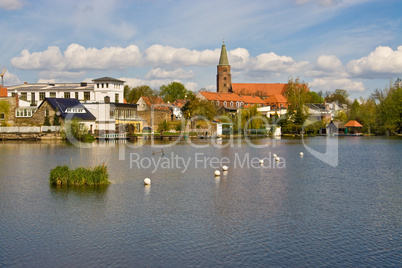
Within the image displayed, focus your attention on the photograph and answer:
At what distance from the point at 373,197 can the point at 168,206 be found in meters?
11.3

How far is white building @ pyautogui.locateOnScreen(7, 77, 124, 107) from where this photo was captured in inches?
3351

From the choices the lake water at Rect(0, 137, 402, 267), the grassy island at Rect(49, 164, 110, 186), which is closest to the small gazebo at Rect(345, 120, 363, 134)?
the lake water at Rect(0, 137, 402, 267)

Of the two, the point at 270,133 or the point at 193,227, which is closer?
the point at 193,227

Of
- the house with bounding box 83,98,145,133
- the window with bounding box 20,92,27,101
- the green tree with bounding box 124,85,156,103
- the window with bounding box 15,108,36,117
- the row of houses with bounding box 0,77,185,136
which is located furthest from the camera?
the green tree with bounding box 124,85,156,103

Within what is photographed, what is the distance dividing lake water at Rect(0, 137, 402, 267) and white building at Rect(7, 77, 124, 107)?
54.2 m

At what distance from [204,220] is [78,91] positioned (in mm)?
74165

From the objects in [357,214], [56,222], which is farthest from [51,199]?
[357,214]

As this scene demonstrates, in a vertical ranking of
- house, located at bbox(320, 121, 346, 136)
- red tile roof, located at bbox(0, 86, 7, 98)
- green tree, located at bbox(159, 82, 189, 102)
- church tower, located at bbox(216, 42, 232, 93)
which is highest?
church tower, located at bbox(216, 42, 232, 93)

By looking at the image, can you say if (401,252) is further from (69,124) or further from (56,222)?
(69,124)

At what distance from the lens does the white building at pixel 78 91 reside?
8512 cm

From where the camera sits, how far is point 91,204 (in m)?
21.6

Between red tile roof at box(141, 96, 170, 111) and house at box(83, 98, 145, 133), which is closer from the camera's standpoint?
house at box(83, 98, 145, 133)

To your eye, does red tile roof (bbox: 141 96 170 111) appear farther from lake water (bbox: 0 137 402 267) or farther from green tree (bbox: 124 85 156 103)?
lake water (bbox: 0 137 402 267)

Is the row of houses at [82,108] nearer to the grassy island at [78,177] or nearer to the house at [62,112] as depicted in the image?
the house at [62,112]
